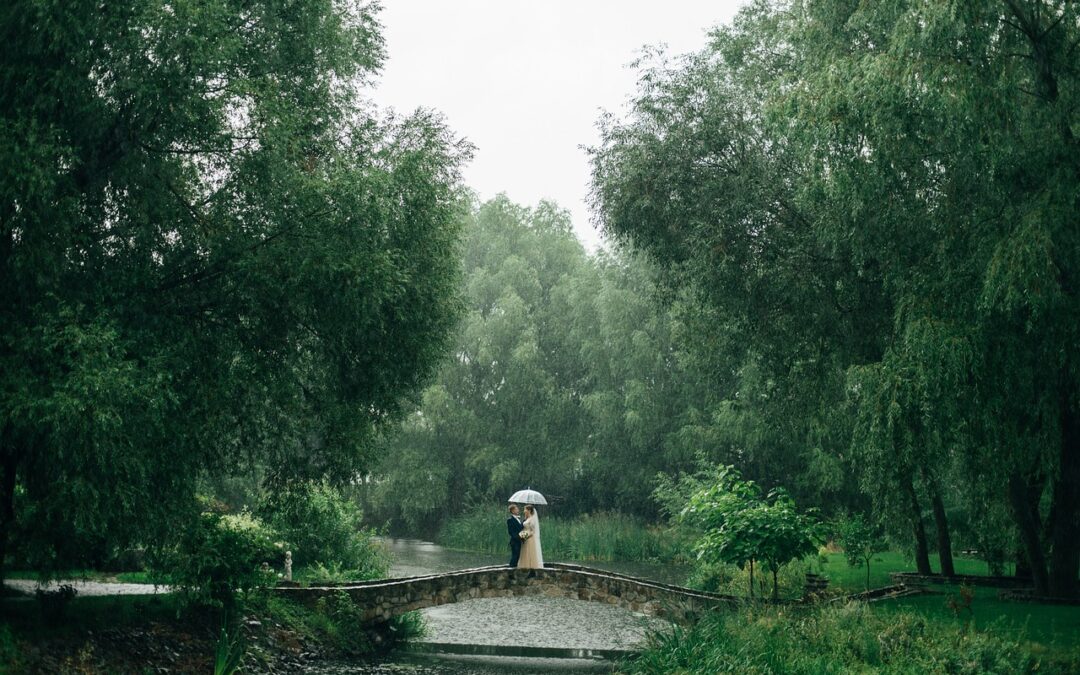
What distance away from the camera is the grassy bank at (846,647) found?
11.5 m

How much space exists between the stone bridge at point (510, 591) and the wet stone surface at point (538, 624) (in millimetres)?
492

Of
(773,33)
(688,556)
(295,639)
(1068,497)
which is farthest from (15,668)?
(688,556)

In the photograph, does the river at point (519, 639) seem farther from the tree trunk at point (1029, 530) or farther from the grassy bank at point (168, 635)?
the tree trunk at point (1029, 530)

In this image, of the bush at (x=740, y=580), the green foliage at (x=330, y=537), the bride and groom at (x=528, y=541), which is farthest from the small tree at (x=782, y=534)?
the green foliage at (x=330, y=537)

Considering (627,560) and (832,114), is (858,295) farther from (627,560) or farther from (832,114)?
(627,560)

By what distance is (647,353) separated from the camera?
37531mm

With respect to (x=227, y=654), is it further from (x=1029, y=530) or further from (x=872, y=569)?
(x=872, y=569)

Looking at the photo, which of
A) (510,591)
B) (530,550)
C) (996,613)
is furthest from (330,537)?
(996,613)

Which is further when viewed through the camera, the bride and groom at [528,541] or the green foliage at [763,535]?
the bride and groom at [528,541]

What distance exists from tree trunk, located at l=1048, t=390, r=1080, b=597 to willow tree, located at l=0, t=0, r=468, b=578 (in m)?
10.3

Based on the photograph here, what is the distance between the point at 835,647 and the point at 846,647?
149 millimetres

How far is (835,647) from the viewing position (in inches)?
493

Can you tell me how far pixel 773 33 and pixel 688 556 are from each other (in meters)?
15.4

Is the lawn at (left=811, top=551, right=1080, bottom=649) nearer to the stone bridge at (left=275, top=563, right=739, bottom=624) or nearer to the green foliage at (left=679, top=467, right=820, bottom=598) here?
the green foliage at (left=679, top=467, right=820, bottom=598)
